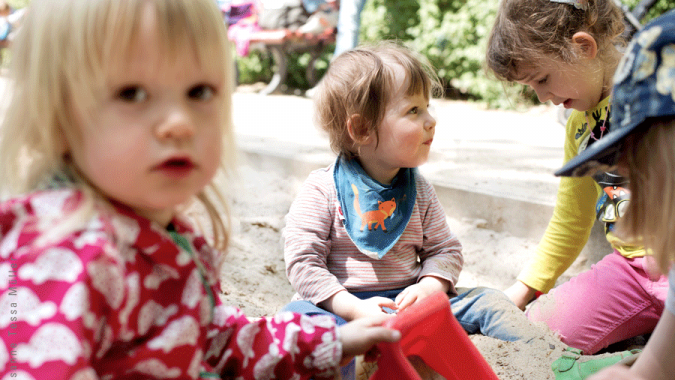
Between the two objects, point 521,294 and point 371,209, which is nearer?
point 371,209

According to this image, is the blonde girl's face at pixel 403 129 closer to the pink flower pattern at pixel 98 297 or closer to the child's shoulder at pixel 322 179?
the child's shoulder at pixel 322 179

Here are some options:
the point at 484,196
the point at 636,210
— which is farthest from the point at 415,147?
the point at 484,196

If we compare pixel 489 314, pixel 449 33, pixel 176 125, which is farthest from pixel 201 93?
pixel 449 33

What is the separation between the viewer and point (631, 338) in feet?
5.82

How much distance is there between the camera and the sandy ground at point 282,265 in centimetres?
151

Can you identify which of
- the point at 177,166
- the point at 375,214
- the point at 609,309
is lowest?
the point at 609,309

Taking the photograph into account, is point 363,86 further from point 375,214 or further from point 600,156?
point 600,156

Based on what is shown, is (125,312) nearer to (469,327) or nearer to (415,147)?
(415,147)

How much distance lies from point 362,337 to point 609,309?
1.11 m

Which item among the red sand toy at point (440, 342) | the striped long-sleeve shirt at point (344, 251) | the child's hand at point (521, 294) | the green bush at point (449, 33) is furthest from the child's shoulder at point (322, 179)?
the green bush at point (449, 33)

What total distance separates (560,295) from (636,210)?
0.97 metres

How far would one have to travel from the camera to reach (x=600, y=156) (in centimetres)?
89

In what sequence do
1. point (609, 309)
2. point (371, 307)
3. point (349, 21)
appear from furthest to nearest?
point (349, 21)
point (609, 309)
point (371, 307)

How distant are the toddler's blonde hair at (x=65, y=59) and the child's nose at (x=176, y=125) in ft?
0.23
